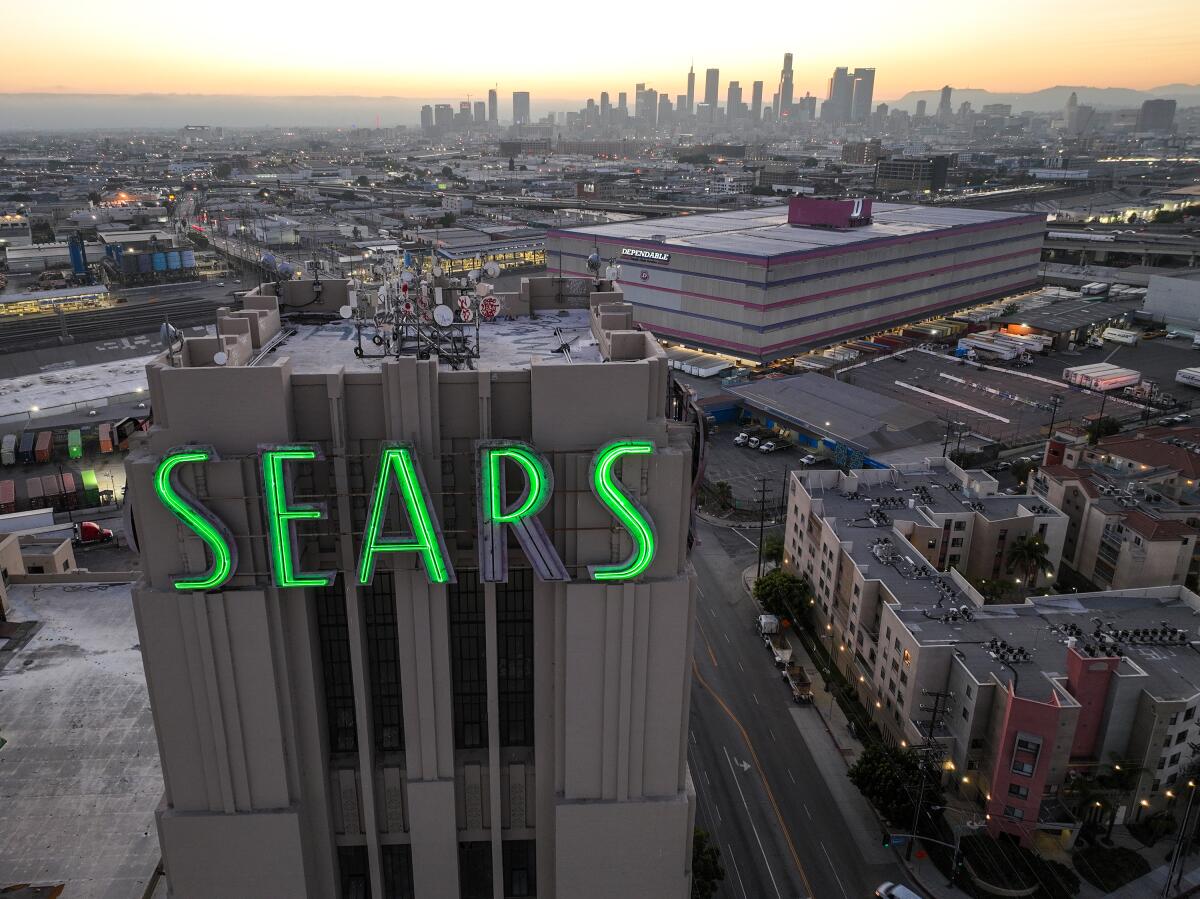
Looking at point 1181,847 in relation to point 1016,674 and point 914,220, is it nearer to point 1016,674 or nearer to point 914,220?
point 1016,674

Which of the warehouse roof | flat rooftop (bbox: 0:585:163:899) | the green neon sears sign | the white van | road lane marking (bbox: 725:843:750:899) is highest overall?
the green neon sears sign

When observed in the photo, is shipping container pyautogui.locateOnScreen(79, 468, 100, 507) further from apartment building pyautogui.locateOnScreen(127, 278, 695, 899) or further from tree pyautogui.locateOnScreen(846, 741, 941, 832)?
tree pyautogui.locateOnScreen(846, 741, 941, 832)

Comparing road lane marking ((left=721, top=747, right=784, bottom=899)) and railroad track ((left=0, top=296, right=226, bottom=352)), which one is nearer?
road lane marking ((left=721, top=747, right=784, bottom=899))

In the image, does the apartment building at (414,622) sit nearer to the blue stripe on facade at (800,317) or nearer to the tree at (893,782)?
the tree at (893,782)

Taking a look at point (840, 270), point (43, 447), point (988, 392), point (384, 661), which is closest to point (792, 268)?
point (840, 270)

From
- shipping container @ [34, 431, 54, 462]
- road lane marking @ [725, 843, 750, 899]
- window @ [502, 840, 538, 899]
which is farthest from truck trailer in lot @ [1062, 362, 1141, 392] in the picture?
shipping container @ [34, 431, 54, 462]

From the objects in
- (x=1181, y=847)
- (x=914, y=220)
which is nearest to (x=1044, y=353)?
(x=914, y=220)

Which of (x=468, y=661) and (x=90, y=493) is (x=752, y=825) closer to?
(x=468, y=661)
